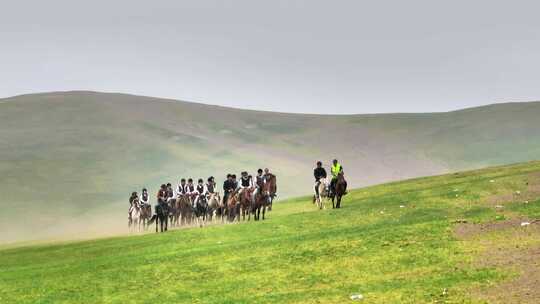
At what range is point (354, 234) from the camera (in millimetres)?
36500

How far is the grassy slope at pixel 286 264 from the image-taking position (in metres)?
25.7

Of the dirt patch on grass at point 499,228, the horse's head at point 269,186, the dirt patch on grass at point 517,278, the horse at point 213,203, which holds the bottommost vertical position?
the dirt patch on grass at point 517,278

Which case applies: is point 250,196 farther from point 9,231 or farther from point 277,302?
point 9,231

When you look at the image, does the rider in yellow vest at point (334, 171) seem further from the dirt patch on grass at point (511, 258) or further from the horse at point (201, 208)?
the dirt patch on grass at point (511, 258)

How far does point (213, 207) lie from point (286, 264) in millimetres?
27701

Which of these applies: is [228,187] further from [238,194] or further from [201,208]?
[201,208]

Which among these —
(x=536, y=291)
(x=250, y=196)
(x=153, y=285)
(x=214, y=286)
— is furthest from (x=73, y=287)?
(x=250, y=196)

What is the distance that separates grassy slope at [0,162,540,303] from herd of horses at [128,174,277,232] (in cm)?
448

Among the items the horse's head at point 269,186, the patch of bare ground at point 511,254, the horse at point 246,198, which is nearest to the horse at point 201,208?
the horse at point 246,198

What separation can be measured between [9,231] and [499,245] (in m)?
118

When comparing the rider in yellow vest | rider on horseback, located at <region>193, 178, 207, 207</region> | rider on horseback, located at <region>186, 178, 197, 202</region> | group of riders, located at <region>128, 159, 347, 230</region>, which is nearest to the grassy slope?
the rider in yellow vest

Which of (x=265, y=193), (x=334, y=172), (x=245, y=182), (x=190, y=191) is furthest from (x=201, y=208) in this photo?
(x=334, y=172)

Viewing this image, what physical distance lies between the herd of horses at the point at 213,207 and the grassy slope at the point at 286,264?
448 centimetres

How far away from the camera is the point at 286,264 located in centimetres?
3133
